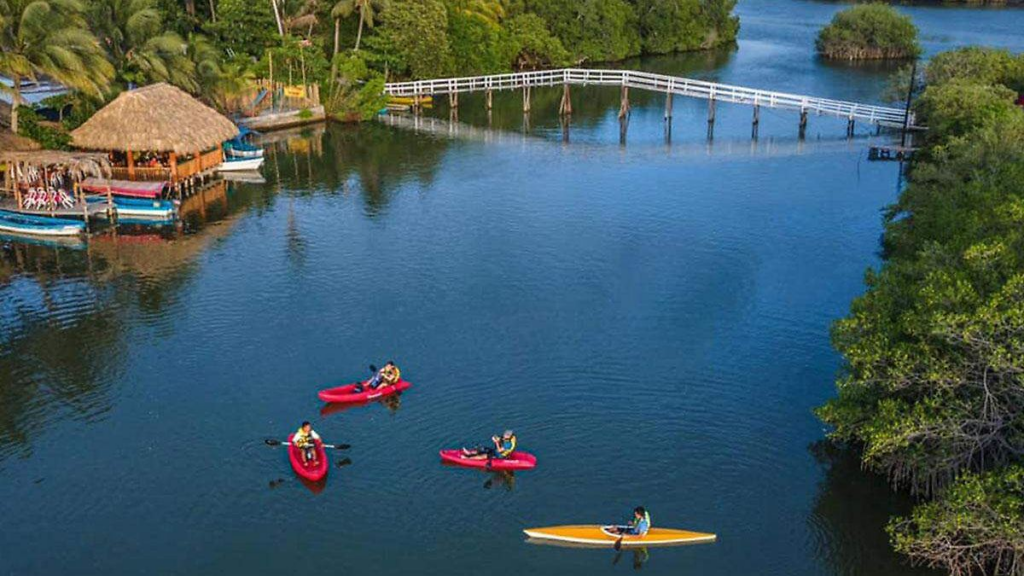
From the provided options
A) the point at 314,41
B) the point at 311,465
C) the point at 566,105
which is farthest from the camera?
the point at 314,41

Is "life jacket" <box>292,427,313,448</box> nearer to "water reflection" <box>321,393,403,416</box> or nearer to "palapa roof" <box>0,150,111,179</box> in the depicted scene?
"water reflection" <box>321,393,403,416</box>

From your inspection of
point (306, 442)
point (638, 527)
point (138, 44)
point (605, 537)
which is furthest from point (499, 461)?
point (138, 44)

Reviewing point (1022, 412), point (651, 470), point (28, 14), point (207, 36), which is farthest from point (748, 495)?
point (207, 36)

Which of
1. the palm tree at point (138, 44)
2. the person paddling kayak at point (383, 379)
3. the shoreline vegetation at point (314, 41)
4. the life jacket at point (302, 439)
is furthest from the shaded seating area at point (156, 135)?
the life jacket at point (302, 439)

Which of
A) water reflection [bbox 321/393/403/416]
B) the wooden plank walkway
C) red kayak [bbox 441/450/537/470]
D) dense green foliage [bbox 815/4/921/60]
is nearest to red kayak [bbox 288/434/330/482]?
water reflection [bbox 321/393/403/416]

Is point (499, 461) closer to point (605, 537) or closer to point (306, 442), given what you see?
point (605, 537)

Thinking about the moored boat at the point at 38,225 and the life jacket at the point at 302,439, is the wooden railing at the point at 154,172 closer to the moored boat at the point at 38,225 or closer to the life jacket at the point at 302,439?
the moored boat at the point at 38,225
